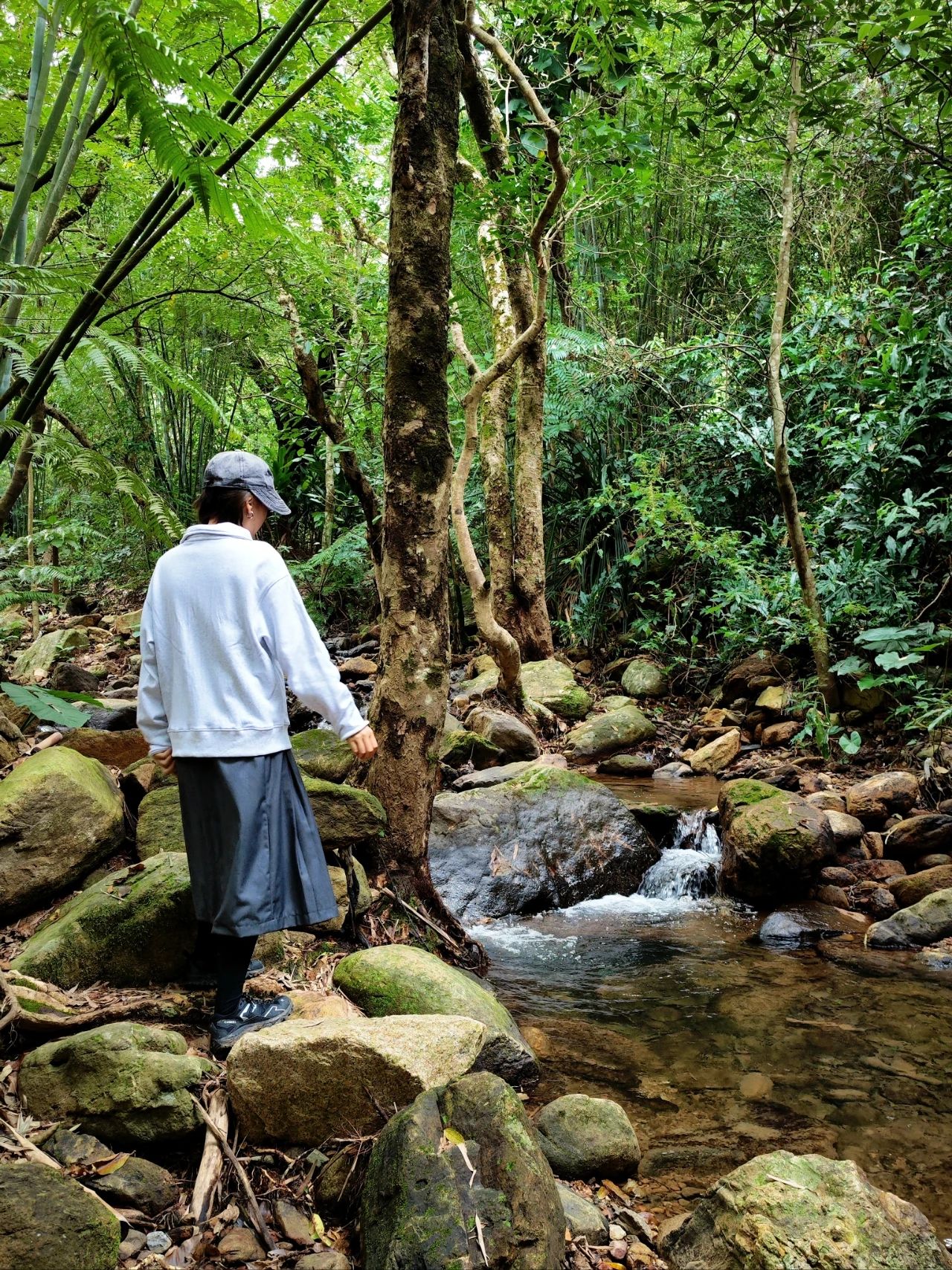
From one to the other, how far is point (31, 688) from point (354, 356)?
724cm

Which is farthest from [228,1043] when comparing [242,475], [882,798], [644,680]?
[644,680]

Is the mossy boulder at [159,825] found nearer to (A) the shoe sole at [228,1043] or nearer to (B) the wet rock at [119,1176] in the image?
(A) the shoe sole at [228,1043]

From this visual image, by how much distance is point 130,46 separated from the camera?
157 centimetres

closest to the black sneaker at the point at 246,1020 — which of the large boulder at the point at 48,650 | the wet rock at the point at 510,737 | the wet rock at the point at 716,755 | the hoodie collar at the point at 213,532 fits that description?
the hoodie collar at the point at 213,532

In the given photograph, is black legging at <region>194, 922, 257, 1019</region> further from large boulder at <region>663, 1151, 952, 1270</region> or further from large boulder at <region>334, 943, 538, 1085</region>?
large boulder at <region>663, 1151, 952, 1270</region>

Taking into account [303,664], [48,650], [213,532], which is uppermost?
[213,532]

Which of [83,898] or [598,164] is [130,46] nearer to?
[83,898]

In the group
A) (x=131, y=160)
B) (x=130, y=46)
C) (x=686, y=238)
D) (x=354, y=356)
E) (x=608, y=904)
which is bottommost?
(x=608, y=904)

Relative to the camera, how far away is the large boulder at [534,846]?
15.6 feet

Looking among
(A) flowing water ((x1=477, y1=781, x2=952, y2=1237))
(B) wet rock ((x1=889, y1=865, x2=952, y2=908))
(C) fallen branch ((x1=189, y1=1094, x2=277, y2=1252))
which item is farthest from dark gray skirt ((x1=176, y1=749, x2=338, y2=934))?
(B) wet rock ((x1=889, y1=865, x2=952, y2=908))

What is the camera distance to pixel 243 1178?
76.0 inches

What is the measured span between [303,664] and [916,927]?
3319mm

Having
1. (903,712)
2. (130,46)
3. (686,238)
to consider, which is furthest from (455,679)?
(130,46)

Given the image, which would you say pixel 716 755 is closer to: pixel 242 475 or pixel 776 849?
pixel 776 849
